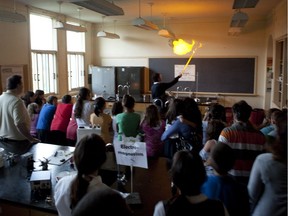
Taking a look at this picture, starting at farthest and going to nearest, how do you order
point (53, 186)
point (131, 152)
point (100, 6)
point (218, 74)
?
point (218, 74) → point (100, 6) → point (53, 186) → point (131, 152)

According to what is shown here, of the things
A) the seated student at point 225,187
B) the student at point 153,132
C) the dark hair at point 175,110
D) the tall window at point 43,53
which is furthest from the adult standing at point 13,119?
the tall window at point 43,53

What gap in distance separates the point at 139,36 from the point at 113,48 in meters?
0.91

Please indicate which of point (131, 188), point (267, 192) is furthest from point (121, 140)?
point (267, 192)

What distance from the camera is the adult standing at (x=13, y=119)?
3221mm

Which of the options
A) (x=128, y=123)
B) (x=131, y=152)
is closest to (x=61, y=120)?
(x=128, y=123)

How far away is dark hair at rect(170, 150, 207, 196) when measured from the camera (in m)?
1.31

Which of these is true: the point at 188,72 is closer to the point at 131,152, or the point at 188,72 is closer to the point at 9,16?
the point at 9,16

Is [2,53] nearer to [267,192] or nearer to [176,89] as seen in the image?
[176,89]

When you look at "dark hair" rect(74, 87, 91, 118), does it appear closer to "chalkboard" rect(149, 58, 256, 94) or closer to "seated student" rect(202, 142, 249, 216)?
"seated student" rect(202, 142, 249, 216)

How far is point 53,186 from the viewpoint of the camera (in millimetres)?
2139

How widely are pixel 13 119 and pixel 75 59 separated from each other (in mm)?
5471

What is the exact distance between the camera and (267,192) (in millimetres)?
1676

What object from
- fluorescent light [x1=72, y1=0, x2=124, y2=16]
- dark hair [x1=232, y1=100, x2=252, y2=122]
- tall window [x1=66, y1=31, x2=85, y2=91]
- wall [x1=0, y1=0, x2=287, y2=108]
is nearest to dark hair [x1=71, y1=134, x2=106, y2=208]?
dark hair [x1=232, y1=100, x2=252, y2=122]

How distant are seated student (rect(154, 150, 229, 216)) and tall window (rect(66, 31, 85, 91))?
7277 mm
